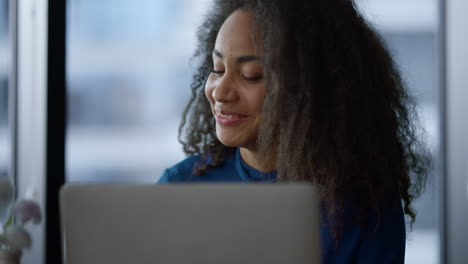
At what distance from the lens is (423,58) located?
8.76ft

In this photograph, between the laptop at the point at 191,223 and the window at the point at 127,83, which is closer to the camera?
the laptop at the point at 191,223

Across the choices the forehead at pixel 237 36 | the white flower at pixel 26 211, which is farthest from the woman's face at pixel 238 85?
the white flower at pixel 26 211

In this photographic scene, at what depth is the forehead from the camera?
1511 millimetres

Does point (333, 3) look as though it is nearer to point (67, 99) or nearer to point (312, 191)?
point (312, 191)

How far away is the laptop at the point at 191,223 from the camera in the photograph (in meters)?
0.83

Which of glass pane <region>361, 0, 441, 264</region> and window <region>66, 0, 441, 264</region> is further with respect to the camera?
glass pane <region>361, 0, 441, 264</region>

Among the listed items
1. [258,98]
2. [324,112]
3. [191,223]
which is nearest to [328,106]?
[324,112]

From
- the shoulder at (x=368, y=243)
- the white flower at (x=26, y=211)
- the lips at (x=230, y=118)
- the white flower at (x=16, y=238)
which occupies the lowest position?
the shoulder at (x=368, y=243)

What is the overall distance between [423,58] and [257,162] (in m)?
1.36

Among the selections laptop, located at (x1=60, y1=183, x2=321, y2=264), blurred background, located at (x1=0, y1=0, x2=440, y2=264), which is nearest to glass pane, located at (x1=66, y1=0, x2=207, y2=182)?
blurred background, located at (x1=0, y1=0, x2=440, y2=264)

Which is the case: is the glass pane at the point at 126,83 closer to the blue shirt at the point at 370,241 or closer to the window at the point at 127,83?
the window at the point at 127,83

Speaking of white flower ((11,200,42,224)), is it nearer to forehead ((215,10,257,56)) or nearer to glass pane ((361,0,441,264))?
forehead ((215,10,257,56))

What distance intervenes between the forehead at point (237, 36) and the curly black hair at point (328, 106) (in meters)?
0.02

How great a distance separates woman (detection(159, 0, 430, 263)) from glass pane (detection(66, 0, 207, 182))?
3.06 ft
